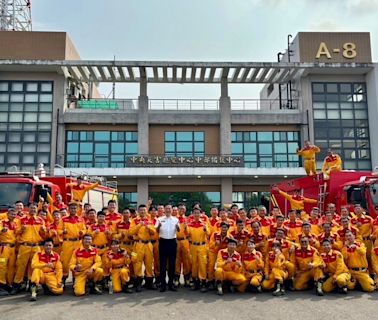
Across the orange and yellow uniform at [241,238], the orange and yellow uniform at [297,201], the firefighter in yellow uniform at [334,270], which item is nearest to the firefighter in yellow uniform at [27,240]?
the orange and yellow uniform at [241,238]

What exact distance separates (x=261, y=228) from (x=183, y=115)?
19.0m

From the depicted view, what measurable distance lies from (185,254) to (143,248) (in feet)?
3.06

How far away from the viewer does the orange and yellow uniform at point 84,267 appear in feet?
25.9

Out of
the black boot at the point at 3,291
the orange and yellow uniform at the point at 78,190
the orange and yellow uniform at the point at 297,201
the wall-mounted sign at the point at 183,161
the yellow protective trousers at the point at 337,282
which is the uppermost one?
the wall-mounted sign at the point at 183,161

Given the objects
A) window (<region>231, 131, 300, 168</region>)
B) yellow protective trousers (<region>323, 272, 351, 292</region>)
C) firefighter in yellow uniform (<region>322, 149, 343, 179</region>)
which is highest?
window (<region>231, 131, 300, 168</region>)

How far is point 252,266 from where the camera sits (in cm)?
819

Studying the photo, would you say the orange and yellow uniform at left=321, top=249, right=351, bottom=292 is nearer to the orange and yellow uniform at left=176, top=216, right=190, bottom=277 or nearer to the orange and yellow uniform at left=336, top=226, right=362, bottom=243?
the orange and yellow uniform at left=336, top=226, right=362, bottom=243

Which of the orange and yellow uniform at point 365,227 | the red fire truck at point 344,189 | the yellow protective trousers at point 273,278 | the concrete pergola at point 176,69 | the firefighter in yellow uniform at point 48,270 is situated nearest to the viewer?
the firefighter in yellow uniform at point 48,270

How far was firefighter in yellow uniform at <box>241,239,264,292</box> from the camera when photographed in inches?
315

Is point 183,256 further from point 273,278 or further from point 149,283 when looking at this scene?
point 273,278

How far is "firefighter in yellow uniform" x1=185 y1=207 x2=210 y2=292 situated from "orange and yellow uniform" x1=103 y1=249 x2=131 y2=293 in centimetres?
133

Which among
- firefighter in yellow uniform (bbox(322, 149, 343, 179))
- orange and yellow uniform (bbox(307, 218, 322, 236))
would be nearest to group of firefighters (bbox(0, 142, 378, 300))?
orange and yellow uniform (bbox(307, 218, 322, 236))

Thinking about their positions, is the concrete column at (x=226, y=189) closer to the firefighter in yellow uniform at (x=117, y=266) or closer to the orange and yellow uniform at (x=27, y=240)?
the firefighter in yellow uniform at (x=117, y=266)

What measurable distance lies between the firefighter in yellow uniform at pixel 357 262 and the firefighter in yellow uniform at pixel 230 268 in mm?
2115
